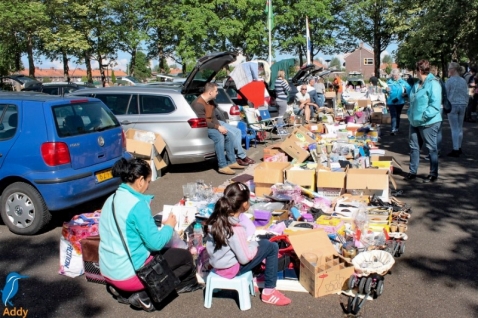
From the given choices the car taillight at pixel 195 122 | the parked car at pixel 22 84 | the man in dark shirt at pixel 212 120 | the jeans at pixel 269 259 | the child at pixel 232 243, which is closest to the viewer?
the child at pixel 232 243

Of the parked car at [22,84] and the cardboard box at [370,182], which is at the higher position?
the parked car at [22,84]

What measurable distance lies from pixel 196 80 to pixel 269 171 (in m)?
3.51

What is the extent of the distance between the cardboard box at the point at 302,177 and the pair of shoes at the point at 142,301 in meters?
3.29

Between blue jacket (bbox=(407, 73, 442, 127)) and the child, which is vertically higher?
blue jacket (bbox=(407, 73, 442, 127))

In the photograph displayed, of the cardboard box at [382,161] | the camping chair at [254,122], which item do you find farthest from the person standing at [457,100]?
the camping chair at [254,122]

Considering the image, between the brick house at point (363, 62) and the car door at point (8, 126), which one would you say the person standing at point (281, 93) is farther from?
the brick house at point (363, 62)

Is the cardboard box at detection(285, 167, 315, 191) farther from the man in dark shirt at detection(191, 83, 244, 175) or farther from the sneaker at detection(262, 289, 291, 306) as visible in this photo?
the sneaker at detection(262, 289, 291, 306)

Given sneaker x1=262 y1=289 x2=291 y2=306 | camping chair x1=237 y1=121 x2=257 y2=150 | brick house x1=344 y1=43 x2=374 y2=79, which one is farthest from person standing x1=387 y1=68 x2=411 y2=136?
brick house x1=344 y1=43 x2=374 y2=79

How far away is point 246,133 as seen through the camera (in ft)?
38.2

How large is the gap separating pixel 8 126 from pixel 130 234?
312cm

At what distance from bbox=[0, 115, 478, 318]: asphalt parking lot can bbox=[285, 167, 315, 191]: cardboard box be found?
146 centimetres

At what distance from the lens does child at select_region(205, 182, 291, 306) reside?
12.4 feet

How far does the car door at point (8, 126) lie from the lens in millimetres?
5629

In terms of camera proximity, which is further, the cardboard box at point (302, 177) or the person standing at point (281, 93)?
the person standing at point (281, 93)
